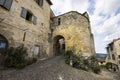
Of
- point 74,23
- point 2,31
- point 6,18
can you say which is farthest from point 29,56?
point 74,23

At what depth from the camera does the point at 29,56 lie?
9.69 meters

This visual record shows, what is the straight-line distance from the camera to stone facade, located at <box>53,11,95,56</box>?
1186cm

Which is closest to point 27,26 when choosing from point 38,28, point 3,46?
point 38,28

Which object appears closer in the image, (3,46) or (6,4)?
(3,46)

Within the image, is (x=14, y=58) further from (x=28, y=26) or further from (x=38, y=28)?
(x=38, y=28)

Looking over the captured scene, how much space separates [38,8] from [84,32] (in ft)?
23.9

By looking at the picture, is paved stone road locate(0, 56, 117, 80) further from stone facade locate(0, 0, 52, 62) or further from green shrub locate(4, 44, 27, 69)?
stone facade locate(0, 0, 52, 62)

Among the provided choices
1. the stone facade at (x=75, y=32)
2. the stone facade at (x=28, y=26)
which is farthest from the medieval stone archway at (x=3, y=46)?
the stone facade at (x=75, y=32)

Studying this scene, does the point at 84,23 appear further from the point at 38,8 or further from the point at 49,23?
the point at 38,8

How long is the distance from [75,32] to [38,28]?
517 centimetres

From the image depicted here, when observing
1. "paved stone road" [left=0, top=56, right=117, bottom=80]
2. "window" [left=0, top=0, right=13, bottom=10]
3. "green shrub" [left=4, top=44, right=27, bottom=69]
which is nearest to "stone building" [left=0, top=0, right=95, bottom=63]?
"window" [left=0, top=0, right=13, bottom=10]

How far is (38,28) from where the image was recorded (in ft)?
38.0

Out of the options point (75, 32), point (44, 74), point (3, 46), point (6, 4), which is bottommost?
A: point (44, 74)

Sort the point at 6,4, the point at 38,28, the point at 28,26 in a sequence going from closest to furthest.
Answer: the point at 6,4 → the point at 28,26 → the point at 38,28
